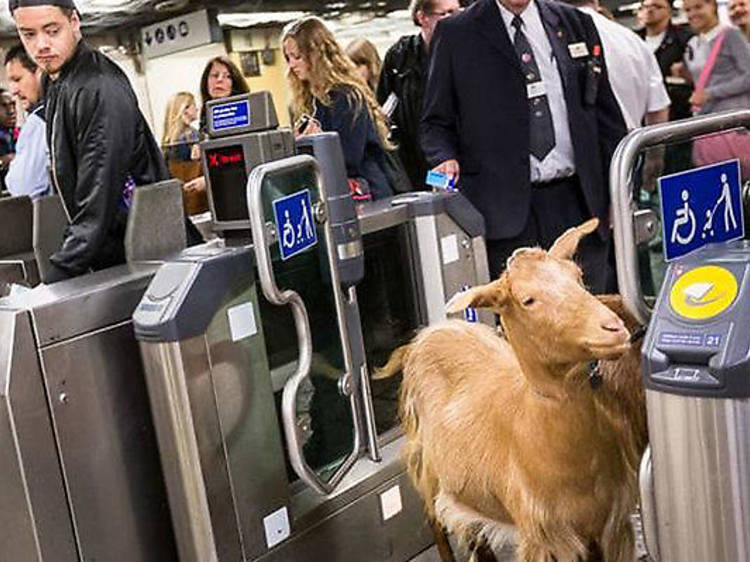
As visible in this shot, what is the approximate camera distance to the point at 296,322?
7.88 ft

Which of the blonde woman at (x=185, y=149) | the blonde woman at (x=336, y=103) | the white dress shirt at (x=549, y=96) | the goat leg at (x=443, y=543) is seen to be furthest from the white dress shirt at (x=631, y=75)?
the goat leg at (x=443, y=543)

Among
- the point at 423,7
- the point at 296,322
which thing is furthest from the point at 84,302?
the point at 423,7

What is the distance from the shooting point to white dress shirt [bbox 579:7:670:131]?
365cm

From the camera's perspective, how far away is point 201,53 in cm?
968

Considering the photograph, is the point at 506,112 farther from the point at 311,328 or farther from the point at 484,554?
the point at 484,554

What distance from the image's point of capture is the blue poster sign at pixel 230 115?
8.23ft

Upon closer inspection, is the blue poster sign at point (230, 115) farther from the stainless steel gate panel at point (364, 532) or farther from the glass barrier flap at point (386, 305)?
the stainless steel gate panel at point (364, 532)

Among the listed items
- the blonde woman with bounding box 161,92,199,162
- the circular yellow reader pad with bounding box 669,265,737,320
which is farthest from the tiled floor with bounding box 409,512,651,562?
the blonde woman with bounding box 161,92,199,162

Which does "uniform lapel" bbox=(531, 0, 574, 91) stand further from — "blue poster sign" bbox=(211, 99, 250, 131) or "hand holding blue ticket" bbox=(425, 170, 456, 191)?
"blue poster sign" bbox=(211, 99, 250, 131)

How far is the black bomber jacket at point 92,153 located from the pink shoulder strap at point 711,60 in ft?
8.71

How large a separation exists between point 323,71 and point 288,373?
4.75ft

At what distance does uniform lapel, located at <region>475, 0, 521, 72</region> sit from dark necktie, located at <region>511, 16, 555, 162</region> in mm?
28

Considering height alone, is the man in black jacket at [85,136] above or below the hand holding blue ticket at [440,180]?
above

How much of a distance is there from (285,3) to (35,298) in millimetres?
8046
